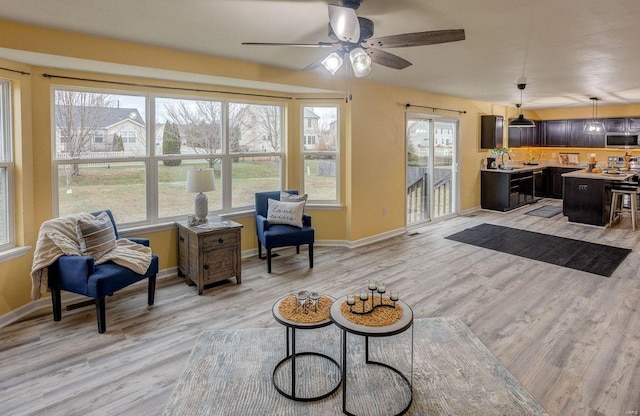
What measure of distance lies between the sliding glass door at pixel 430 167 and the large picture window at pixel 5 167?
17.7ft

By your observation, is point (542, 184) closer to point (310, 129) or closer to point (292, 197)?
point (310, 129)

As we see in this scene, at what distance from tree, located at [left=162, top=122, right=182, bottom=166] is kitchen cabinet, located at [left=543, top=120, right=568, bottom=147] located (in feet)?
32.3

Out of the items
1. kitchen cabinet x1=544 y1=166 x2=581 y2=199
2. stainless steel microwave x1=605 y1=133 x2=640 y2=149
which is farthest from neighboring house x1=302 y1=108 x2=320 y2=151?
stainless steel microwave x1=605 y1=133 x2=640 y2=149

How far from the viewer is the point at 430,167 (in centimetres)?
740

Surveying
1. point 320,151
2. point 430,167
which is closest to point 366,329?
point 320,151

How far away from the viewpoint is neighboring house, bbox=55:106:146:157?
12.6 ft

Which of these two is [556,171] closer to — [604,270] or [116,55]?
[604,270]

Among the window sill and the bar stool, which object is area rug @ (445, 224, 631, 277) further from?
the window sill

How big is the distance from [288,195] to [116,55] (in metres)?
2.52

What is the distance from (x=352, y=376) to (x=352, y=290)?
154 centimetres

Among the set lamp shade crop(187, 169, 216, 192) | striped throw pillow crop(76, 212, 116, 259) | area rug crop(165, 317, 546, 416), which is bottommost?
area rug crop(165, 317, 546, 416)

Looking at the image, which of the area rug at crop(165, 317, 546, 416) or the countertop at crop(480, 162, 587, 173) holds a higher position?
the countertop at crop(480, 162, 587, 173)

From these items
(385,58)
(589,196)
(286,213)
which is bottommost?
(286,213)

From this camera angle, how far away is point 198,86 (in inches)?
182
